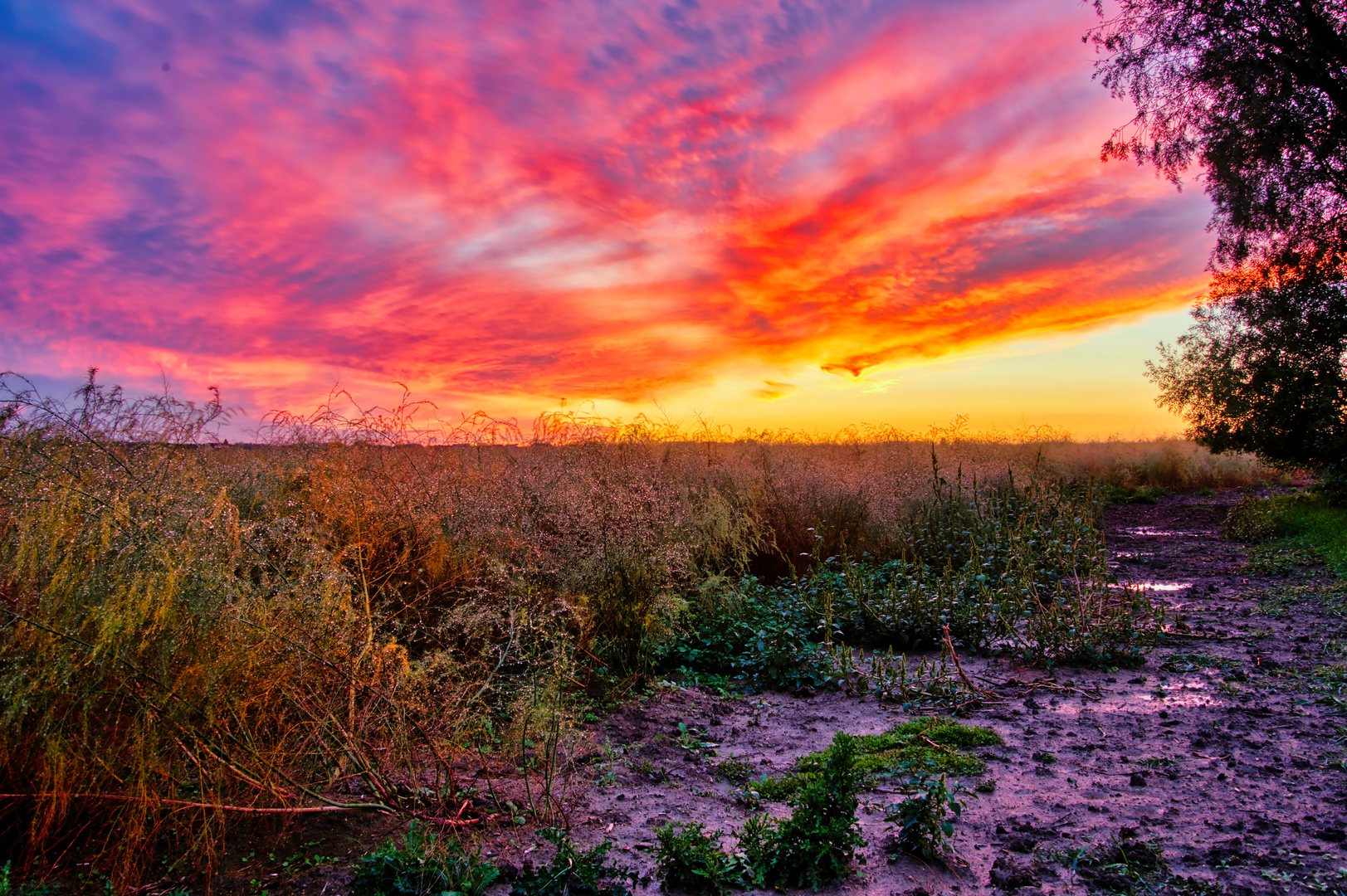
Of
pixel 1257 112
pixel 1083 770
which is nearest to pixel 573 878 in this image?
pixel 1083 770

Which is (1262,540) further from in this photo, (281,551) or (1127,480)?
(281,551)

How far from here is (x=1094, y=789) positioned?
3727 millimetres

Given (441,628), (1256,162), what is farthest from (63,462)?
(1256,162)

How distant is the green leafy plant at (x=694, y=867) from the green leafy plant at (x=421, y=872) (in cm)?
68

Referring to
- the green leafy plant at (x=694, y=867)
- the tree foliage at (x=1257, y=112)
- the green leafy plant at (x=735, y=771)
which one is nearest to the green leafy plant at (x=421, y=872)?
the green leafy plant at (x=694, y=867)

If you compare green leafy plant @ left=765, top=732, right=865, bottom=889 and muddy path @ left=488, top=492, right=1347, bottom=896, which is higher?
green leafy plant @ left=765, top=732, right=865, bottom=889

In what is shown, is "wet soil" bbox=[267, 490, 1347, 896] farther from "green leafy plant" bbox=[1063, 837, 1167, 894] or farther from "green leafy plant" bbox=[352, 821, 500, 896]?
"green leafy plant" bbox=[352, 821, 500, 896]

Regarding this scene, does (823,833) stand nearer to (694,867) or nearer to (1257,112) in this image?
(694,867)

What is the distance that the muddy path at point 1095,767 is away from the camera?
2994mm

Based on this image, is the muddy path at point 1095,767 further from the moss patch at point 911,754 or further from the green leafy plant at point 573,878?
the green leafy plant at point 573,878

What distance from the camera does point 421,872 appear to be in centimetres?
269

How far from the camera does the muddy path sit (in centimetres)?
299

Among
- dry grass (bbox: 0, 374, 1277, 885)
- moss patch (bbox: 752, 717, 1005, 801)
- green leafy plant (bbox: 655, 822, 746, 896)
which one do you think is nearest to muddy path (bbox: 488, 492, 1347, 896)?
moss patch (bbox: 752, 717, 1005, 801)

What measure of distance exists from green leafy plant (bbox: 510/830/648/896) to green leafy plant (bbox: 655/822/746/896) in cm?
13
